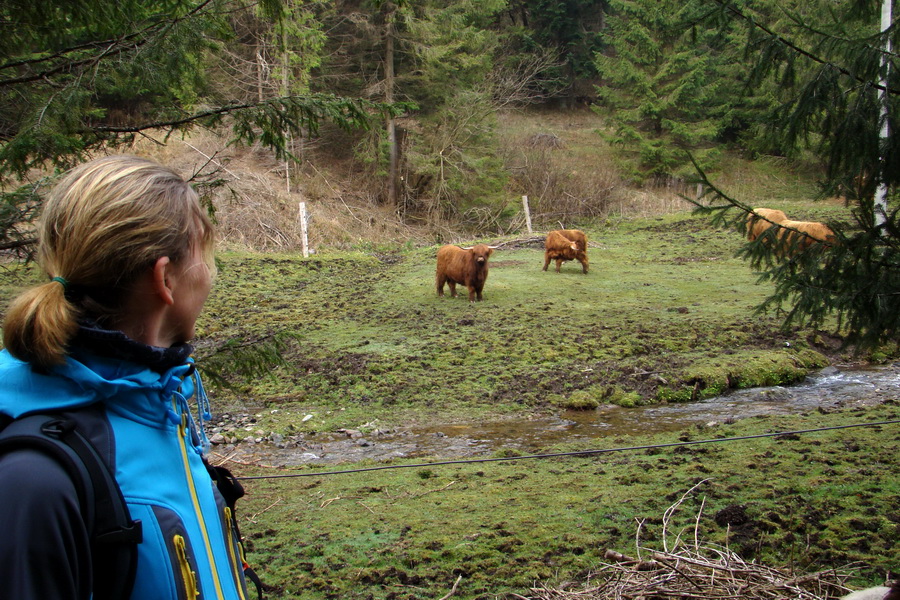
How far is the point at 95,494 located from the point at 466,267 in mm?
12251

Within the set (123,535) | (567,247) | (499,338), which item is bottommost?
(499,338)

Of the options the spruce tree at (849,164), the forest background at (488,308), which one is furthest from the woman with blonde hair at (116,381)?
the spruce tree at (849,164)

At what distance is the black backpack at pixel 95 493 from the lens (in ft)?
3.76

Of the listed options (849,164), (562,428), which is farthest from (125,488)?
(562,428)

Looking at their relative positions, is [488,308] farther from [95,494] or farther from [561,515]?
[95,494]

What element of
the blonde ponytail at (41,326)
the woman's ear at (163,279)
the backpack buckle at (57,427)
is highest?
the woman's ear at (163,279)

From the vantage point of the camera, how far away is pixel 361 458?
6430mm

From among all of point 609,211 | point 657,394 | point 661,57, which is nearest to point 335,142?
point 609,211

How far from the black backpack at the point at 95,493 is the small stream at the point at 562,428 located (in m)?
5.25

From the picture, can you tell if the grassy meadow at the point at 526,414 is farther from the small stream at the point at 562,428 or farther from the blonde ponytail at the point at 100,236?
the blonde ponytail at the point at 100,236

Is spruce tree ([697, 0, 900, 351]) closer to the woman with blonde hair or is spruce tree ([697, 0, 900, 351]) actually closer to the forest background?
the forest background

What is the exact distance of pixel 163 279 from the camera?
1474 mm

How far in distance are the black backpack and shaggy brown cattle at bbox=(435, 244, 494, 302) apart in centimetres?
1190

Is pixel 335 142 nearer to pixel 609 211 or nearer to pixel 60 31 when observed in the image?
pixel 609 211
